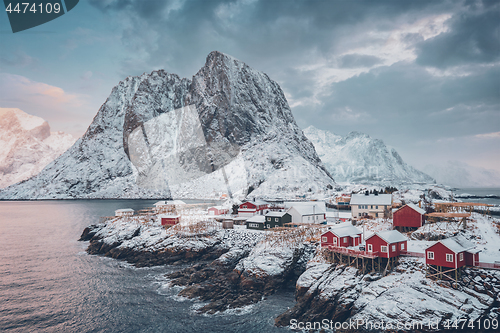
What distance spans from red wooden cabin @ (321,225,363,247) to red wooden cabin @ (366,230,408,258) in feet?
13.0

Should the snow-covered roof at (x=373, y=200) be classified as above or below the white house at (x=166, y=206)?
above

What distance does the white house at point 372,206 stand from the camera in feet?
182

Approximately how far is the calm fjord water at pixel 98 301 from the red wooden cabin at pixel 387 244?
11.2 meters

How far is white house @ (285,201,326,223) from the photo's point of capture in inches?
2166

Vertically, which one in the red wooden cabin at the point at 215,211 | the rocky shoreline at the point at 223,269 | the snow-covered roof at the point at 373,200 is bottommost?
the rocky shoreline at the point at 223,269

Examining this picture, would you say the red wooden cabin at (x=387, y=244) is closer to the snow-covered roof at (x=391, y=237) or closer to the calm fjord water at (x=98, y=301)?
the snow-covered roof at (x=391, y=237)

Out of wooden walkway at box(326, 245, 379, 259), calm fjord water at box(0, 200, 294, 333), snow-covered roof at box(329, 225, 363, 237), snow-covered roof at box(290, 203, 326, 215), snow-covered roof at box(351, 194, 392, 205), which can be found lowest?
calm fjord water at box(0, 200, 294, 333)

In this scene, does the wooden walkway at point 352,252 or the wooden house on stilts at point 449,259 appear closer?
the wooden house on stilts at point 449,259

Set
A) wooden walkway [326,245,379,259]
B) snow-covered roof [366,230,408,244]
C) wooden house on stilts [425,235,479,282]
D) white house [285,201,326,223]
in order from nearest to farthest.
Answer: wooden house on stilts [425,235,479,282]
wooden walkway [326,245,379,259]
snow-covered roof [366,230,408,244]
white house [285,201,326,223]

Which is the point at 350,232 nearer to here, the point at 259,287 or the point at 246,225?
the point at 259,287

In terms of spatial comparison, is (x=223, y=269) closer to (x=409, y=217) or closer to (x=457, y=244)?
(x=457, y=244)

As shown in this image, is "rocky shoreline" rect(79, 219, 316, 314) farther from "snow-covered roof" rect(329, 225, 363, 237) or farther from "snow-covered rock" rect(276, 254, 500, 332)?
"snow-covered roof" rect(329, 225, 363, 237)

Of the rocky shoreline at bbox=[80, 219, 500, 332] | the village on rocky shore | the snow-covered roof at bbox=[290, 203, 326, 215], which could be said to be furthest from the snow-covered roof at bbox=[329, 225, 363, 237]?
the snow-covered roof at bbox=[290, 203, 326, 215]

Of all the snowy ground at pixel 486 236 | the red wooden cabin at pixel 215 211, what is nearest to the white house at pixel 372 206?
the snowy ground at pixel 486 236
